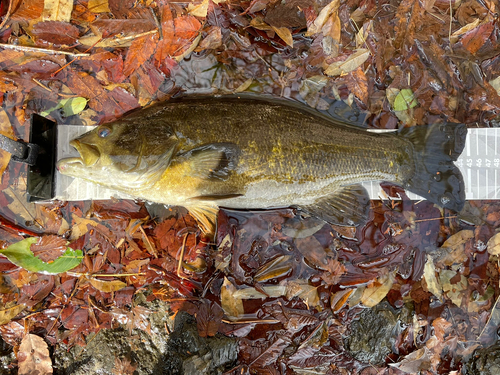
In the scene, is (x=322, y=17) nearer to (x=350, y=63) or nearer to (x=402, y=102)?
(x=350, y=63)

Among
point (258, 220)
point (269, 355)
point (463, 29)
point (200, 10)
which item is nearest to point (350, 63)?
point (463, 29)

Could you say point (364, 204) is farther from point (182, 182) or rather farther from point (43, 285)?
point (43, 285)

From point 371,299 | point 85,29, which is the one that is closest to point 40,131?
point 85,29

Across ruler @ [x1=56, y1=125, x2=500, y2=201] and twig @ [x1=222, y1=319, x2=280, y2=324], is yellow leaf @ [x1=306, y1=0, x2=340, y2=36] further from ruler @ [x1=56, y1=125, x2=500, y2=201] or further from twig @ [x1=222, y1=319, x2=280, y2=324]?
twig @ [x1=222, y1=319, x2=280, y2=324]

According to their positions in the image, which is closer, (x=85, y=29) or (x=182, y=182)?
(x=182, y=182)

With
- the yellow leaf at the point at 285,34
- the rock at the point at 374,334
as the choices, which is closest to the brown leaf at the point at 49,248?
the yellow leaf at the point at 285,34

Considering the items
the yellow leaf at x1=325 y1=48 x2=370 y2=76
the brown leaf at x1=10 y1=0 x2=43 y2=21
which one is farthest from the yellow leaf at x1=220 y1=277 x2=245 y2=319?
the brown leaf at x1=10 y1=0 x2=43 y2=21

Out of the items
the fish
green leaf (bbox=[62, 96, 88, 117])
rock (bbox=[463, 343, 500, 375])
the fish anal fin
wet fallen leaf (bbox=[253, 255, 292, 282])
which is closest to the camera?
the fish
